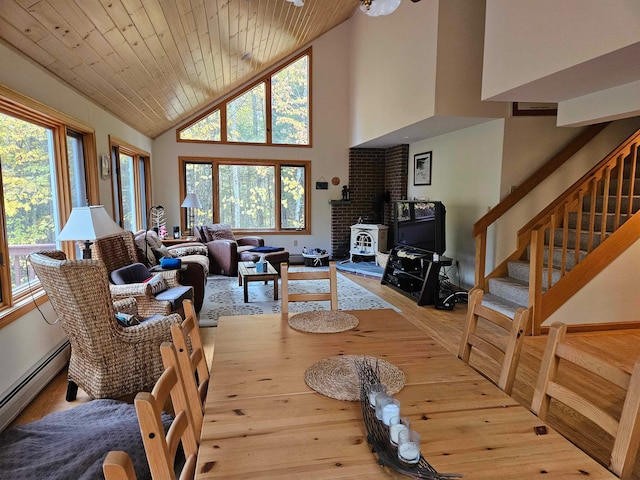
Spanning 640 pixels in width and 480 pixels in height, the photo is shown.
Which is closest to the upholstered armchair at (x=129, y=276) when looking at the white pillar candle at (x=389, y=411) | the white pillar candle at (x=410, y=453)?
the white pillar candle at (x=389, y=411)

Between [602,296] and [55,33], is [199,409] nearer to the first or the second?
[55,33]

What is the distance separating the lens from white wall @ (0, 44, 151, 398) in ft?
7.69

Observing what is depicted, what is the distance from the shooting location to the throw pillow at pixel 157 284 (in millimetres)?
3360

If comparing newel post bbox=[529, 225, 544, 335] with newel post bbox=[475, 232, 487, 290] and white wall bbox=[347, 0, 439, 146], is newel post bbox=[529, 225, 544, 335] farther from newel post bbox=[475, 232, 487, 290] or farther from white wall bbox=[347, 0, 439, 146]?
white wall bbox=[347, 0, 439, 146]

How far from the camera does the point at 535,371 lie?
2.90 meters

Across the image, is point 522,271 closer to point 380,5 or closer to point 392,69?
point 392,69

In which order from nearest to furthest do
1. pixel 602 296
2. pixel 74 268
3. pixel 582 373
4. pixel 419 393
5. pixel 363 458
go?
pixel 363 458, pixel 419 393, pixel 74 268, pixel 582 373, pixel 602 296

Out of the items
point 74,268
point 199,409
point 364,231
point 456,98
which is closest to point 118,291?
point 74,268

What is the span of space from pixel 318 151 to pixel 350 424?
274 inches

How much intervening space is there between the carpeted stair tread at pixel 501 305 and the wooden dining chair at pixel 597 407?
2889mm

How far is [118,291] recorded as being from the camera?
10.5 feet

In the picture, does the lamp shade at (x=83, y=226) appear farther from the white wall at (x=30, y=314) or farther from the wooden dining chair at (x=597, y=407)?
the wooden dining chair at (x=597, y=407)

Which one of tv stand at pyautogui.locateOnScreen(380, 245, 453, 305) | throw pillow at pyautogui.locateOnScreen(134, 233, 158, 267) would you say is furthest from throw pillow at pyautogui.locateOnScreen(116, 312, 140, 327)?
tv stand at pyautogui.locateOnScreen(380, 245, 453, 305)

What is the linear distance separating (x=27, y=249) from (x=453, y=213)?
497cm
